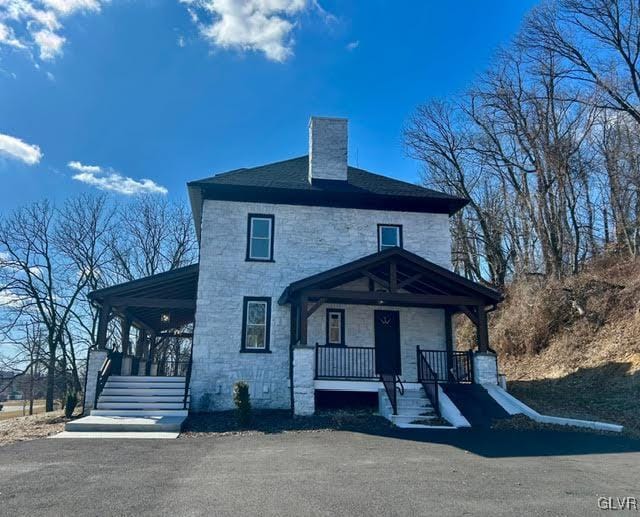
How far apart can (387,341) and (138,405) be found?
751cm

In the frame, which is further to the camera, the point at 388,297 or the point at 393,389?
the point at 388,297

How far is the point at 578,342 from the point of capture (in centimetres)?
1620

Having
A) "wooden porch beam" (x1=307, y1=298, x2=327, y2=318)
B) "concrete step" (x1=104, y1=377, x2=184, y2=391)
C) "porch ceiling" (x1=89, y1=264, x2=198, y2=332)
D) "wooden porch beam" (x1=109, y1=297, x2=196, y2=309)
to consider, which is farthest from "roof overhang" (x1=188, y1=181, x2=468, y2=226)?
"concrete step" (x1=104, y1=377, x2=184, y2=391)

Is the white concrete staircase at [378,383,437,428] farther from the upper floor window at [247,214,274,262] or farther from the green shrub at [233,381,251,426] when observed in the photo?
the upper floor window at [247,214,274,262]

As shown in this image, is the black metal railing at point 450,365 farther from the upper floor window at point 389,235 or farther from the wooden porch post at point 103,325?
the wooden porch post at point 103,325

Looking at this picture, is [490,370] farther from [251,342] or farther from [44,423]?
[44,423]

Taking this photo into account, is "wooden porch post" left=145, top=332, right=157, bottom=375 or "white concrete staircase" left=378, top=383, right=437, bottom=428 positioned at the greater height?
"wooden porch post" left=145, top=332, right=157, bottom=375

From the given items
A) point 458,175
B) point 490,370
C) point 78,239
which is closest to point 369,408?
point 490,370

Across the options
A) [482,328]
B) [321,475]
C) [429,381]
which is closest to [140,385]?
[429,381]

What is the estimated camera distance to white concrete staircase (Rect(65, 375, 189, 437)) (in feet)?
34.2

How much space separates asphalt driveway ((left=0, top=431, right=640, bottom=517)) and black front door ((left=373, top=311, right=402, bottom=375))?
→ 5573 mm

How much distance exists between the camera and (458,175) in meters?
28.9

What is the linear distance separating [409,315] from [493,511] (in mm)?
10733

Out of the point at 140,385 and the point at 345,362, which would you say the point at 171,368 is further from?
the point at 345,362
